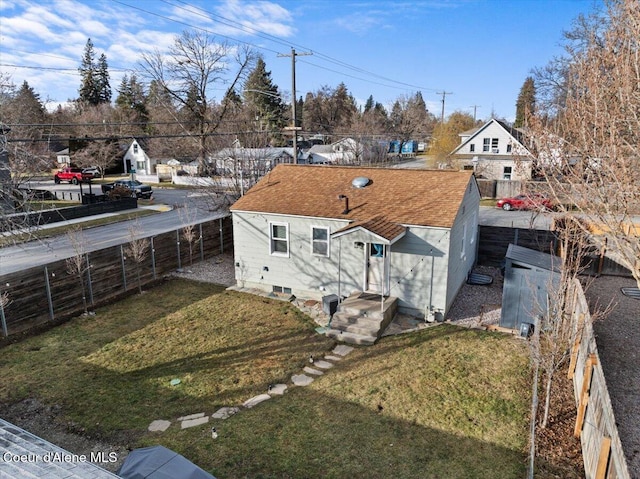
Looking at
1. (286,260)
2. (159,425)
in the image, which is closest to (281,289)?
(286,260)

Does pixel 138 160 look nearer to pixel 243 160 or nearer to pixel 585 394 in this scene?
pixel 243 160

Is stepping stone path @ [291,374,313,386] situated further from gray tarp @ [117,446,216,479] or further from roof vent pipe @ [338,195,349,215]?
roof vent pipe @ [338,195,349,215]

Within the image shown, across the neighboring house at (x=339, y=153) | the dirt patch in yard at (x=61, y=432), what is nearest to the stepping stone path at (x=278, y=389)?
the dirt patch in yard at (x=61, y=432)

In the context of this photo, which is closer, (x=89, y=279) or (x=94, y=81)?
(x=89, y=279)

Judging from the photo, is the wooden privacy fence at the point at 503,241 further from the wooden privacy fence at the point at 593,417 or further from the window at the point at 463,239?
the wooden privacy fence at the point at 593,417

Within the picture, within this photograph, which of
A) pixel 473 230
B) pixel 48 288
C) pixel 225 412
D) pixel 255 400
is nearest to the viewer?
pixel 225 412

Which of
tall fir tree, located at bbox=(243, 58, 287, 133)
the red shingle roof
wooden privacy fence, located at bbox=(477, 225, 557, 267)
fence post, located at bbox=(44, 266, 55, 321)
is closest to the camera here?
fence post, located at bbox=(44, 266, 55, 321)

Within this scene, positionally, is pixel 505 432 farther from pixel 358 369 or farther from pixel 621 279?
pixel 621 279

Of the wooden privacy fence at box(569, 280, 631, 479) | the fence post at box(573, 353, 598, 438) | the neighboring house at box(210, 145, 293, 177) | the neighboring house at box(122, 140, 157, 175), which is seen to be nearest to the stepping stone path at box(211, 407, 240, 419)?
the wooden privacy fence at box(569, 280, 631, 479)
